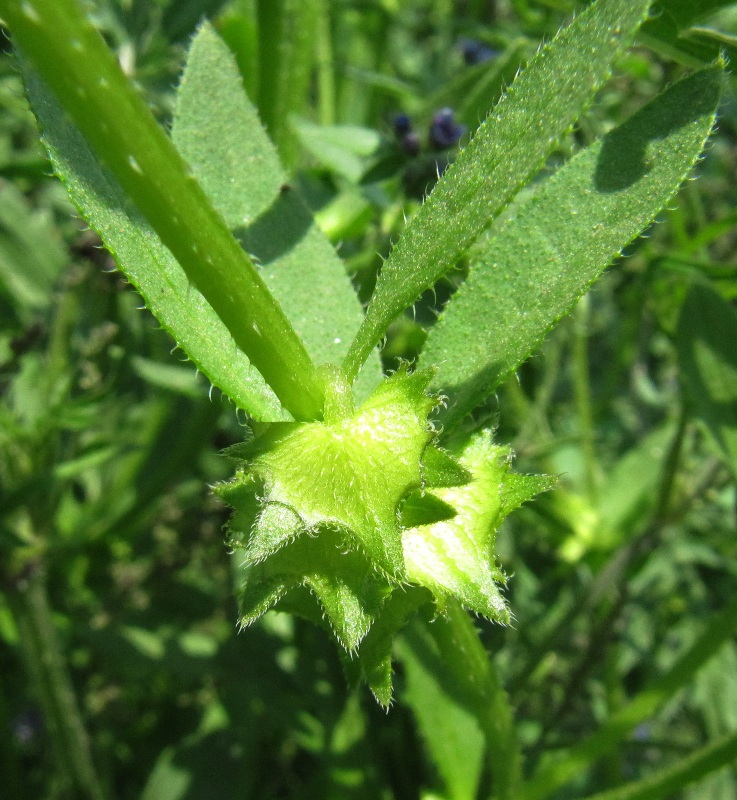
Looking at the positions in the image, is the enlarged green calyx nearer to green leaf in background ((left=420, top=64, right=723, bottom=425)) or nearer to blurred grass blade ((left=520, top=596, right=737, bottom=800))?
green leaf in background ((left=420, top=64, right=723, bottom=425))

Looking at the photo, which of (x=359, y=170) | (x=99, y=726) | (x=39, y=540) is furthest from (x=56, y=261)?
(x=99, y=726)

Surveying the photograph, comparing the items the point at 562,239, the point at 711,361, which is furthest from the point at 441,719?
the point at 562,239

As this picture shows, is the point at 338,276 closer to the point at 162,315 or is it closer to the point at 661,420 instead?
the point at 162,315

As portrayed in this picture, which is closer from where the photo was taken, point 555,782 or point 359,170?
point 555,782

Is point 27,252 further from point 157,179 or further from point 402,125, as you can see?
point 157,179

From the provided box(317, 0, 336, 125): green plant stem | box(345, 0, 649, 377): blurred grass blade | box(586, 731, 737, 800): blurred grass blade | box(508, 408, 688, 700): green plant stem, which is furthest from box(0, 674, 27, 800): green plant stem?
box(317, 0, 336, 125): green plant stem
